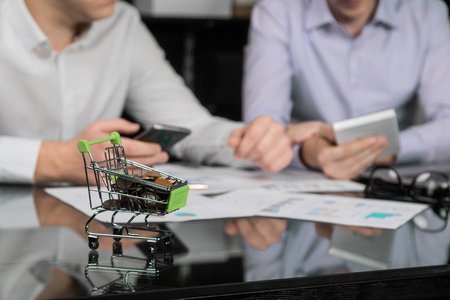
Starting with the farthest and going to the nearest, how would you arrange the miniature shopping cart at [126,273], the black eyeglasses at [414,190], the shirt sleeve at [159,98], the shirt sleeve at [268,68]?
the shirt sleeve at [268,68] < the shirt sleeve at [159,98] < the black eyeglasses at [414,190] < the miniature shopping cart at [126,273]

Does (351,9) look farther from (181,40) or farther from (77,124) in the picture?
(181,40)

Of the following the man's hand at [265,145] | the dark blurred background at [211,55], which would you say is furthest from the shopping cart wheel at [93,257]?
the dark blurred background at [211,55]

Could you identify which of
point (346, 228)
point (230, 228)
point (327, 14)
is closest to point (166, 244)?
point (230, 228)

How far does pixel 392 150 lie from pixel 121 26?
2.93 feet

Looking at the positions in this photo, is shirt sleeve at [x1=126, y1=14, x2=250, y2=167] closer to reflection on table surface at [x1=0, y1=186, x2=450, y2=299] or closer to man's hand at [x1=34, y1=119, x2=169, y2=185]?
man's hand at [x1=34, y1=119, x2=169, y2=185]

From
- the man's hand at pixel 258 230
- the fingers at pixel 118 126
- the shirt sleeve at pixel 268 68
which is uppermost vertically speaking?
the shirt sleeve at pixel 268 68

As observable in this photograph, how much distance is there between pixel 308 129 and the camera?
5.01 feet

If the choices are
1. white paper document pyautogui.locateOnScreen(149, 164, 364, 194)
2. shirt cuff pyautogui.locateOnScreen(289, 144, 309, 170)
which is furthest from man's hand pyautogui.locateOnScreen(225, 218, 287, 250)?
shirt cuff pyautogui.locateOnScreen(289, 144, 309, 170)

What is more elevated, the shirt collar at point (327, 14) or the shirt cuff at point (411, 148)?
the shirt collar at point (327, 14)

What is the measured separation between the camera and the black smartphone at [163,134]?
107cm

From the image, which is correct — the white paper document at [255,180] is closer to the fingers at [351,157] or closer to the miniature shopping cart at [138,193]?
the fingers at [351,157]

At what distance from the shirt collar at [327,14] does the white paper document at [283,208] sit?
3.48ft

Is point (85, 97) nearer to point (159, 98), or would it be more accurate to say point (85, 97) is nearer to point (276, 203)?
point (159, 98)

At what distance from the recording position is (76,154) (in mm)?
1108
